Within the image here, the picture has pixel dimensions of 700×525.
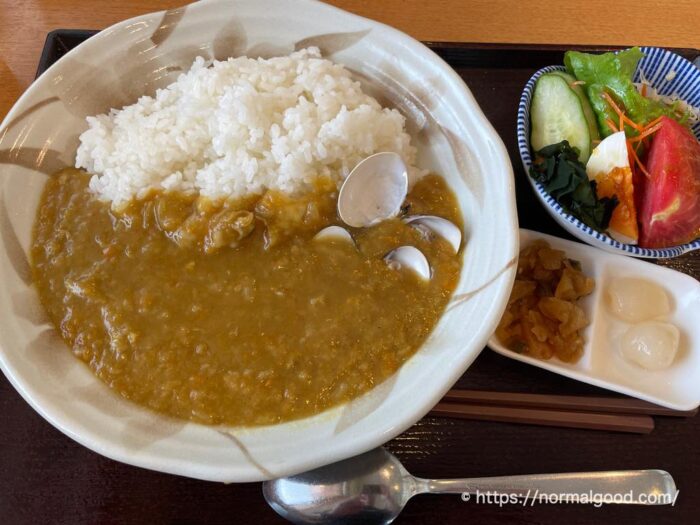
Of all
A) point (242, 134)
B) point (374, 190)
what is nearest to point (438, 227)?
point (374, 190)

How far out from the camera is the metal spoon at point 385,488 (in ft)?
6.06

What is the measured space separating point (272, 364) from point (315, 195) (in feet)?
2.54

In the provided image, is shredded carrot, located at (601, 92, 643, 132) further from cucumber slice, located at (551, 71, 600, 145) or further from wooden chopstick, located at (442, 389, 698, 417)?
wooden chopstick, located at (442, 389, 698, 417)

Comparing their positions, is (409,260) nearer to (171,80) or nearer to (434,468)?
(434,468)

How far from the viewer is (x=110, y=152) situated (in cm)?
228

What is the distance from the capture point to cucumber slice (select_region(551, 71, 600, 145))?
2.44 meters

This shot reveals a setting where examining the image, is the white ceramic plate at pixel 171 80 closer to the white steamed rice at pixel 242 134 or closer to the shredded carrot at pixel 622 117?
the white steamed rice at pixel 242 134

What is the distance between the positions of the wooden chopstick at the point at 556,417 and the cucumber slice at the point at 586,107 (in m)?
1.29

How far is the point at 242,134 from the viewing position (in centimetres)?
227

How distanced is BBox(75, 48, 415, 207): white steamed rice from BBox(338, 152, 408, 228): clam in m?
0.10

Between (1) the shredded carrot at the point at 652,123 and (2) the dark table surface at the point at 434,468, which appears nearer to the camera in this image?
(2) the dark table surface at the point at 434,468

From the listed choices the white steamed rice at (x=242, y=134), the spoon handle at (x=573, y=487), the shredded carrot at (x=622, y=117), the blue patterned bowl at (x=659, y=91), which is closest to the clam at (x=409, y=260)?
the white steamed rice at (x=242, y=134)

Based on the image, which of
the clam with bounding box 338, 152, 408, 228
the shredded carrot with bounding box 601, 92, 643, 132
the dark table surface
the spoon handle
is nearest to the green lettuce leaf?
→ the shredded carrot with bounding box 601, 92, 643, 132

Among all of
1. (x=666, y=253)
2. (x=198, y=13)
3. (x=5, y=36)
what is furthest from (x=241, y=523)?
(x=5, y=36)
